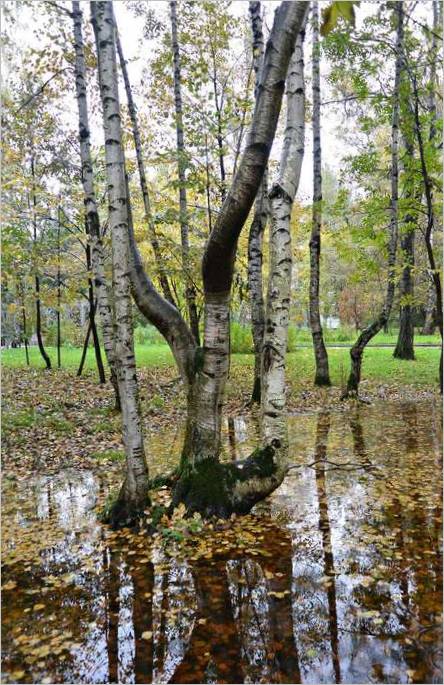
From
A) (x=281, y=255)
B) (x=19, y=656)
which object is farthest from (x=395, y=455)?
(x=19, y=656)

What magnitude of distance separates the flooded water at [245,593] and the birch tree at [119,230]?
3.38 ft

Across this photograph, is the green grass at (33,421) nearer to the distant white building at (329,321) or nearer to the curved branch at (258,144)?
the curved branch at (258,144)

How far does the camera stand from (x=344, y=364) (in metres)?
17.6

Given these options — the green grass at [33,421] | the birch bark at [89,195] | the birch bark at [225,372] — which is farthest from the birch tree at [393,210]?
the green grass at [33,421]

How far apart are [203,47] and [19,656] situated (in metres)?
15.9

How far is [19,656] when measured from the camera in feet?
11.0

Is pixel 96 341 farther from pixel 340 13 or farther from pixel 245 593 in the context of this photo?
pixel 340 13

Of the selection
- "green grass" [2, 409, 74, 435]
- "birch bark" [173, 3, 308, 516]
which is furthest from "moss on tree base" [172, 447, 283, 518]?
"green grass" [2, 409, 74, 435]

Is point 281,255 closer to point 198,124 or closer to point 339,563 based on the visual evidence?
point 339,563

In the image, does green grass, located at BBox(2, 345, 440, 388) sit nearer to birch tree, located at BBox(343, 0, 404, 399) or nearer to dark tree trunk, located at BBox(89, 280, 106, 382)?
birch tree, located at BBox(343, 0, 404, 399)

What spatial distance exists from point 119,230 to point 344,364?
13939 millimetres

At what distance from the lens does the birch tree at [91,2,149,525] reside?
15.9 feet

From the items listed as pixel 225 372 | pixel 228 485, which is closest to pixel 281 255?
pixel 225 372

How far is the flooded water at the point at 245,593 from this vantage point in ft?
10.4
